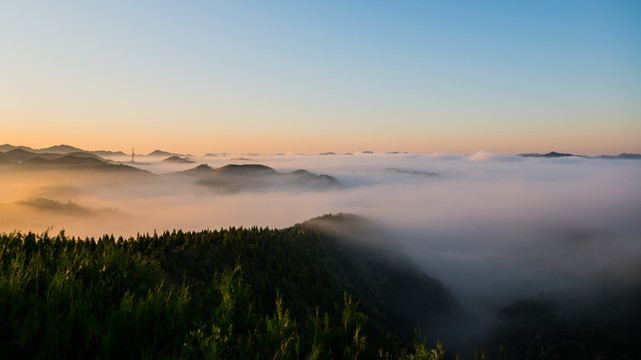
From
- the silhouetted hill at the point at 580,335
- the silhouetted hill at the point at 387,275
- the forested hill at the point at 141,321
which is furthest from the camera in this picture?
the silhouetted hill at the point at 580,335

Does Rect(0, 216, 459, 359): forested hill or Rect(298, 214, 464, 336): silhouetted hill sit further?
Rect(298, 214, 464, 336): silhouetted hill

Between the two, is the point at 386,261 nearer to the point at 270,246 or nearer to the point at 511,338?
the point at 511,338

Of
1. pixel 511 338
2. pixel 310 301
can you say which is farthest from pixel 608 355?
pixel 310 301

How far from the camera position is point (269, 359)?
522 cm

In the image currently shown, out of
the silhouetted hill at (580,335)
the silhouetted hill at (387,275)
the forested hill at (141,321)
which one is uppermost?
the forested hill at (141,321)

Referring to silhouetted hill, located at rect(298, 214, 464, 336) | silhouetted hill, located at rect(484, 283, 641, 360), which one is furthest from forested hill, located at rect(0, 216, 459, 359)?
silhouetted hill, located at rect(484, 283, 641, 360)

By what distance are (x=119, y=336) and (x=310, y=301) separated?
47.5m

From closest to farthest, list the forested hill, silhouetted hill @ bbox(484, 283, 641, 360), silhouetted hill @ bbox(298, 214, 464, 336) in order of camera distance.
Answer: the forested hill, silhouetted hill @ bbox(298, 214, 464, 336), silhouetted hill @ bbox(484, 283, 641, 360)

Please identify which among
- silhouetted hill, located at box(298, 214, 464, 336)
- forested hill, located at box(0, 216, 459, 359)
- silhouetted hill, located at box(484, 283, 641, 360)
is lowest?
silhouetted hill, located at box(484, 283, 641, 360)

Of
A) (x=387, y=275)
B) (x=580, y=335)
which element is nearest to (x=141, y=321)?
(x=387, y=275)

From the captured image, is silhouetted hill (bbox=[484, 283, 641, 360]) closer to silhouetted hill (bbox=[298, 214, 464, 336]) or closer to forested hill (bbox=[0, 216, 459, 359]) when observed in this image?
silhouetted hill (bbox=[298, 214, 464, 336])

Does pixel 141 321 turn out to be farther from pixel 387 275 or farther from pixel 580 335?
pixel 580 335

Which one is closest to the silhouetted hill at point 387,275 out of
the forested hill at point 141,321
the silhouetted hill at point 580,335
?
the silhouetted hill at point 580,335

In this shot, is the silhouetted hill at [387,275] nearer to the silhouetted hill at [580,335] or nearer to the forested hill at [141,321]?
the silhouetted hill at [580,335]
